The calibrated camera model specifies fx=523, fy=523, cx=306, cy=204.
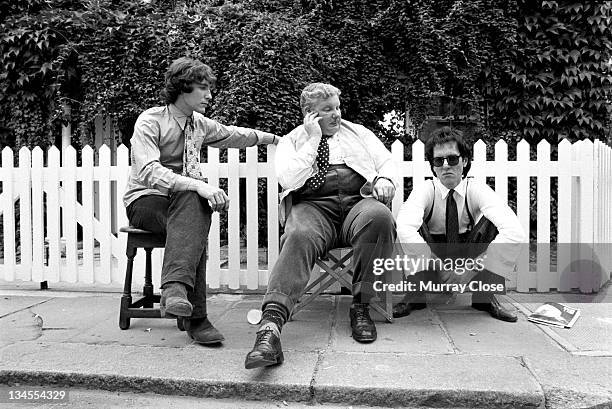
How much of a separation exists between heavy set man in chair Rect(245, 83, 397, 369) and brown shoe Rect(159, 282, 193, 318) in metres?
0.38

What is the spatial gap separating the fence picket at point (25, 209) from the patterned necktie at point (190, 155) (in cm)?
194

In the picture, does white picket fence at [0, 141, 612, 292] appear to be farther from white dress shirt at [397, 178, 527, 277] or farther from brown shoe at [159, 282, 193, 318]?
brown shoe at [159, 282, 193, 318]

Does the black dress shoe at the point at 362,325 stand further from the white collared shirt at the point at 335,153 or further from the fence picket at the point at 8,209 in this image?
the fence picket at the point at 8,209

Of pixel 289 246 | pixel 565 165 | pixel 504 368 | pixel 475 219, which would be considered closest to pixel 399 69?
pixel 565 165

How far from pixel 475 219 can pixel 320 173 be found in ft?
3.34

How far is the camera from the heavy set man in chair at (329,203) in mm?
2750

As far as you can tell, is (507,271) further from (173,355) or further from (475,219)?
(173,355)

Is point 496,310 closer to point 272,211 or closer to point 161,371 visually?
point 272,211

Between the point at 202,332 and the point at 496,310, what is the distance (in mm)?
1805

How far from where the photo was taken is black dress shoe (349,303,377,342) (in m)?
2.80

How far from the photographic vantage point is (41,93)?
21.1 feet

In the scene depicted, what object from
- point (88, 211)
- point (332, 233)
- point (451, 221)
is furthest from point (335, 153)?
point (88, 211)

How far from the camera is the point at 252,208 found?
404 centimetres

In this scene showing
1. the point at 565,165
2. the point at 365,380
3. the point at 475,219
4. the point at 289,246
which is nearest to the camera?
the point at 365,380
